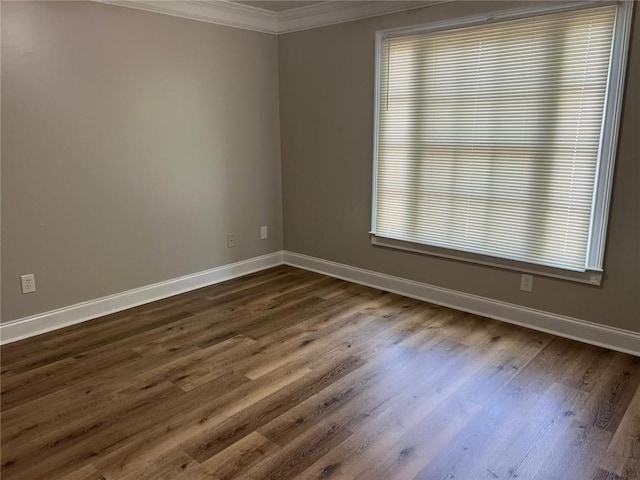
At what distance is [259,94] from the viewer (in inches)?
169

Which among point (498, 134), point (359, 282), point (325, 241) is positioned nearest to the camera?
point (498, 134)

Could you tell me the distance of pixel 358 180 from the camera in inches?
158

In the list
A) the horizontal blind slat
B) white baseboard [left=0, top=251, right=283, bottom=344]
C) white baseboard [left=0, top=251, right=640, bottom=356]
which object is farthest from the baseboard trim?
white baseboard [left=0, top=251, right=283, bottom=344]

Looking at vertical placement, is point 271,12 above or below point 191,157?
above

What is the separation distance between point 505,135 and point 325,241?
1.89 meters

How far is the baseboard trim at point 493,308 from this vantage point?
9.43ft

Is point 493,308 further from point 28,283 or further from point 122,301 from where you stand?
point 28,283

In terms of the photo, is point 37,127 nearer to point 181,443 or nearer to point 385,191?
point 181,443

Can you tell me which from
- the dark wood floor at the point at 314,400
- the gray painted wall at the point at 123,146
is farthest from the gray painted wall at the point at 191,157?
the dark wood floor at the point at 314,400

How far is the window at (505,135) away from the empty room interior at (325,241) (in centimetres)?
1

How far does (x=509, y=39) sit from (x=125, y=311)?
11.0 feet

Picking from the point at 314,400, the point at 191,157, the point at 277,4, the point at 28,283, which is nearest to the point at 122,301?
the point at 28,283

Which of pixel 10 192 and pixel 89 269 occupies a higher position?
pixel 10 192

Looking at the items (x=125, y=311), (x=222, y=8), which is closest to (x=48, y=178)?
(x=125, y=311)
